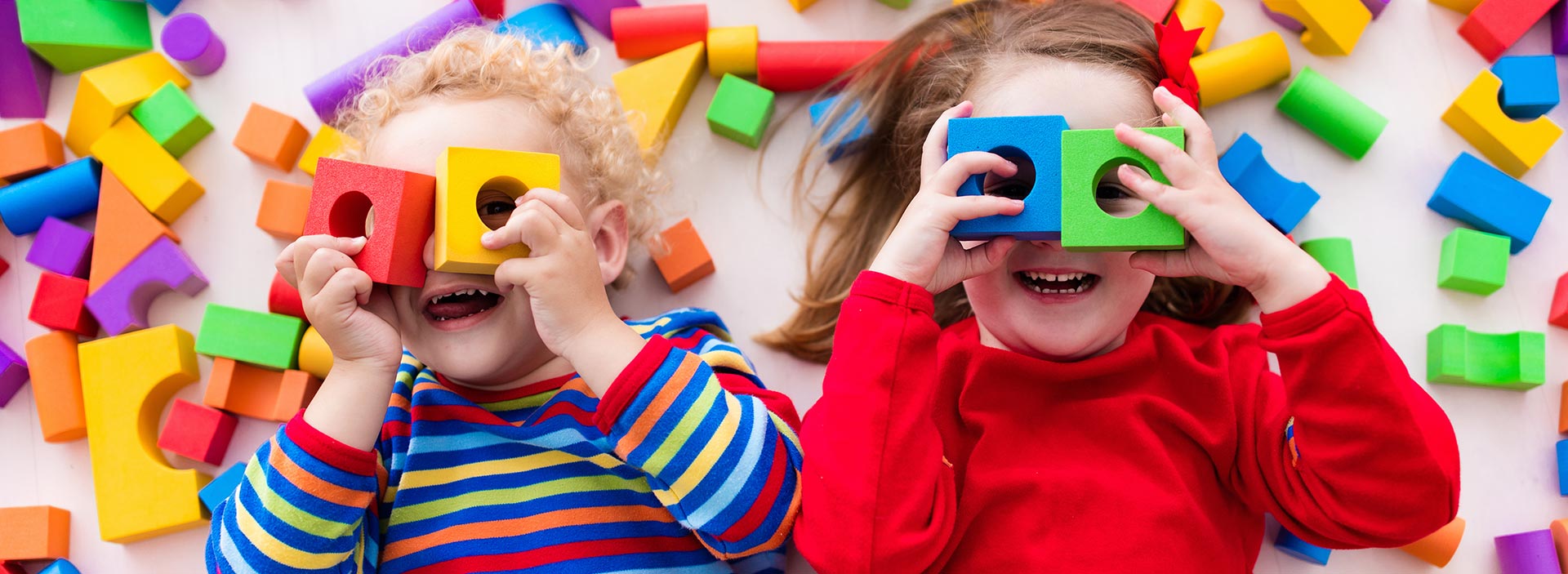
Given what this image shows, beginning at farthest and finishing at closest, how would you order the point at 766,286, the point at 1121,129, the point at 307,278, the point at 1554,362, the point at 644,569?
the point at 766,286
the point at 1554,362
the point at 644,569
the point at 307,278
the point at 1121,129

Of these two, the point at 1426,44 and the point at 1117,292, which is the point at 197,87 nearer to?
the point at 1117,292

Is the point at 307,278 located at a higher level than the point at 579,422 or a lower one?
higher

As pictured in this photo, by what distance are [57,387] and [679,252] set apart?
1.02 metres

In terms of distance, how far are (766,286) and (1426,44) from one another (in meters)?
1.16

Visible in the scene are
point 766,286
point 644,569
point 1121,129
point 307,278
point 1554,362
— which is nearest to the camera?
point 1121,129

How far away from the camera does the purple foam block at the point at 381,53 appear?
170 centimetres

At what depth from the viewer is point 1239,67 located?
5.40 ft

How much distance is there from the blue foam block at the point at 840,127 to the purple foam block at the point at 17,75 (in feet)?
4.28

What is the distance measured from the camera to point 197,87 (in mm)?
1793

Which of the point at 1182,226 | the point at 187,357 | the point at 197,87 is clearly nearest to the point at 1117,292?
the point at 1182,226

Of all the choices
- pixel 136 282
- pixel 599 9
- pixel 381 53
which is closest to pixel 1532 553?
pixel 599 9

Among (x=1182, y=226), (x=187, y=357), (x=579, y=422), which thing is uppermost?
(x=1182, y=226)

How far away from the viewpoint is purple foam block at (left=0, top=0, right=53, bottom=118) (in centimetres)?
172

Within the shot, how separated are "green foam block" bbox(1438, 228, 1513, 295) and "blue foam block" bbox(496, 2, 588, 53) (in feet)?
4.66
